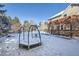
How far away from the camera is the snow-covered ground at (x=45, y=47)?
203 cm

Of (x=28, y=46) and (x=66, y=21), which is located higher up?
(x=66, y=21)

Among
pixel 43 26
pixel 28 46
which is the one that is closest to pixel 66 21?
pixel 43 26

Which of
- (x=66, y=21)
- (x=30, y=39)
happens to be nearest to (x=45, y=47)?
(x=30, y=39)

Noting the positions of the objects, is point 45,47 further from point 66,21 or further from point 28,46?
point 66,21

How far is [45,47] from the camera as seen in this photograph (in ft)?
6.75

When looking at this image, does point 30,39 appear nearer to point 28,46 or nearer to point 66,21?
point 28,46

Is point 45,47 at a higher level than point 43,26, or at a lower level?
lower

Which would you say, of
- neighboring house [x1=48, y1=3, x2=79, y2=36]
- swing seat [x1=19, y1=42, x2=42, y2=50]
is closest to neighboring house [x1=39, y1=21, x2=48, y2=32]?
neighboring house [x1=48, y1=3, x2=79, y2=36]

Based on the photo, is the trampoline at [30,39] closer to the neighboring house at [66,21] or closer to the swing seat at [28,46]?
the swing seat at [28,46]

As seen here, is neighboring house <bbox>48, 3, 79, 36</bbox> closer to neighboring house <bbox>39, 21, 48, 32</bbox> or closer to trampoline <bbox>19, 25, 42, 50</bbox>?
neighboring house <bbox>39, 21, 48, 32</bbox>

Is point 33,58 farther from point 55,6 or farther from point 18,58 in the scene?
point 55,6

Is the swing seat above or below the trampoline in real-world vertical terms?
below

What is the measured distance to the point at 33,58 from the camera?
2.05 m

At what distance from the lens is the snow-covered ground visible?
6.67 ft
